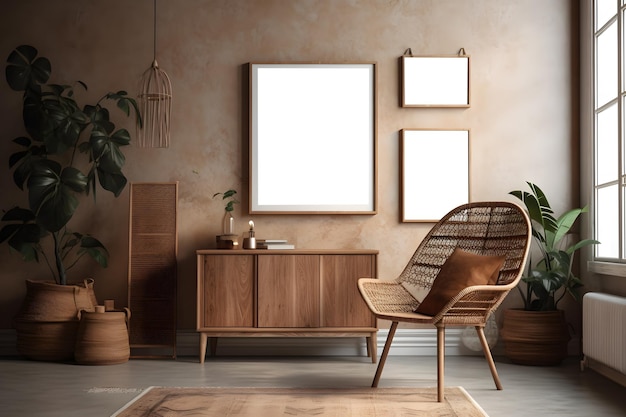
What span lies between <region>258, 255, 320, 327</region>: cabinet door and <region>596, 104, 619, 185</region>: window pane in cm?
192

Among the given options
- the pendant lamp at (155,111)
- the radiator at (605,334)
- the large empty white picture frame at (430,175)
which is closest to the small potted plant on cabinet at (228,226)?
the pendant lamp at (155,111)

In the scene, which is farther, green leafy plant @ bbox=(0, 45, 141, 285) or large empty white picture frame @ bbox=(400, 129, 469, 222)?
large empty white picture frame @ bbox=(400, 129, 469, 222)

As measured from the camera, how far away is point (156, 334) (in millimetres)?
4750

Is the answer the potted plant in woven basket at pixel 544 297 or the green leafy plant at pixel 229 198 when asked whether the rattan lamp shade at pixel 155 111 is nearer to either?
the green leafy plant at pixel 229 198

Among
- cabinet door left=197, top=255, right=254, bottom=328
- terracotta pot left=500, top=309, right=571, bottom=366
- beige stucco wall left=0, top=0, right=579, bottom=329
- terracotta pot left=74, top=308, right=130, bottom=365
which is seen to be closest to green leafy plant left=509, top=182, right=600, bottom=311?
terracotta pot left=500, top=309, right=571, bottom=366

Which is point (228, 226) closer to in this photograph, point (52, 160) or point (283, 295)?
point (283, 295)

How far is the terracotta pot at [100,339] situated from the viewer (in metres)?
4.44

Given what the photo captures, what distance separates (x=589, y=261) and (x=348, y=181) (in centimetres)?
169

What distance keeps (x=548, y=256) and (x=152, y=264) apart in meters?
2.62

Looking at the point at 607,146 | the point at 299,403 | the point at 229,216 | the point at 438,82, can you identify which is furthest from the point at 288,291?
the point at 607,146

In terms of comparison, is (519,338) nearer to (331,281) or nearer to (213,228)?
(331,281)

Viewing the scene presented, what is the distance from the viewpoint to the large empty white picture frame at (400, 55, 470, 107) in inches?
197

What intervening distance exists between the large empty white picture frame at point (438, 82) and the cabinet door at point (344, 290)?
121cm

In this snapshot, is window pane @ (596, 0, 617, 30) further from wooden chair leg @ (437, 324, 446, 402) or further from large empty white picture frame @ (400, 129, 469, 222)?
wooden chair leg @ (437, 324, 446, 402)
